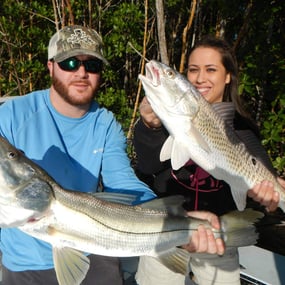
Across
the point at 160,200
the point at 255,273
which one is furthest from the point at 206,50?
the point at 255,273

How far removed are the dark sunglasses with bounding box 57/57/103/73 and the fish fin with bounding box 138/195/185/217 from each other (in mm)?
1132

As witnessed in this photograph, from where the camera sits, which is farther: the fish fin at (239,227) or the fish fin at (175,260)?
the fish fin at (239,227)

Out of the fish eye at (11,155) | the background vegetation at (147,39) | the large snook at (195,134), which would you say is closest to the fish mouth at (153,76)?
the large snook at (195,134)

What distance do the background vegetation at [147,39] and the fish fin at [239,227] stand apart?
3351 mm

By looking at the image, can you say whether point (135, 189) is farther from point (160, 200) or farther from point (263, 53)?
point (263, 53)

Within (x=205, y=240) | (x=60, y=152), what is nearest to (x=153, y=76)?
(x=60, y=152)

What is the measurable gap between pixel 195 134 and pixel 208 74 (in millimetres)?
605

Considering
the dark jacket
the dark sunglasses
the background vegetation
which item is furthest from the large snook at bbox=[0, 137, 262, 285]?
the background vegetation

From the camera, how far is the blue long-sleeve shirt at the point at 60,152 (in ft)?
8.93

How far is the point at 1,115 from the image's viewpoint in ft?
8.98

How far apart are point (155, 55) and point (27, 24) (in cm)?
266

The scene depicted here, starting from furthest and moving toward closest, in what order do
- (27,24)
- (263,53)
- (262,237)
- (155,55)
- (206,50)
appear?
(155,55) → (27,24) → (262,237) → (263,53) → (206,50)

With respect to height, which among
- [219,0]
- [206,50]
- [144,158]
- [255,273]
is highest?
[219,0]

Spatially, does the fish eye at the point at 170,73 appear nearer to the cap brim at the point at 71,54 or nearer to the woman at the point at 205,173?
the woman at the point at 205,173
